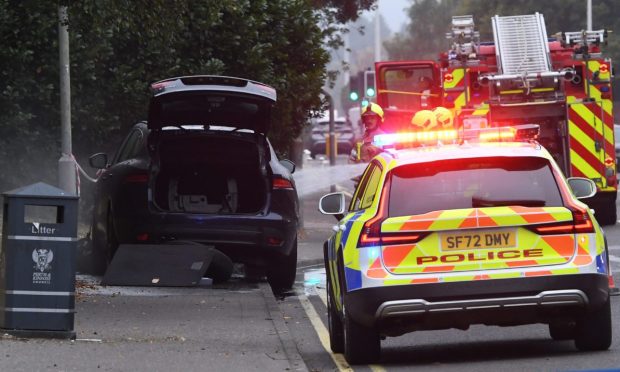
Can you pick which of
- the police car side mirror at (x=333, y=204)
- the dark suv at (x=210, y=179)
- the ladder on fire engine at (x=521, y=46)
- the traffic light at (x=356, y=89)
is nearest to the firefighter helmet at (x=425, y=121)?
the dark suv at (x=210, y=179)

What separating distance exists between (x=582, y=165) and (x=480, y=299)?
508 inches

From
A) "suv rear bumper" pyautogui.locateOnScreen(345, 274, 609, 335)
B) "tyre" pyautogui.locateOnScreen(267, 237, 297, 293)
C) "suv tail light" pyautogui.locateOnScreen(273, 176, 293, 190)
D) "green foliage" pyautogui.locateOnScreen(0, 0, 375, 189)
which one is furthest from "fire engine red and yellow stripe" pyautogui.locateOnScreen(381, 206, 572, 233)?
"green foliage" pyautogui.locateOnScreen(0, 0, 375, 189)

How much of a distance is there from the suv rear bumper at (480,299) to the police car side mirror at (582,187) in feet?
4.09

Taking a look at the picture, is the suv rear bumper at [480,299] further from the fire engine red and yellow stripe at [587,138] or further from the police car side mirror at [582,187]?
the fire engine red and yellow stripe at [587,138]

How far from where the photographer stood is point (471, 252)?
9.80 m

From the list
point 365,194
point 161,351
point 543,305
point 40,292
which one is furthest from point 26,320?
point 543,305

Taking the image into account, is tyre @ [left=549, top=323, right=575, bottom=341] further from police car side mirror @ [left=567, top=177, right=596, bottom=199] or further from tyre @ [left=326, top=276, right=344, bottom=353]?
tyre @ [left=326, top=276, right=344, bottom=353]

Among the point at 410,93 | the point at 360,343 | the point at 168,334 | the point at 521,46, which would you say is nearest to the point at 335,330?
the point at 360,343

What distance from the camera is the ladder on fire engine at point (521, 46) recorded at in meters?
22.0

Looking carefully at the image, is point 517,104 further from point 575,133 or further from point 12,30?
point 12,30

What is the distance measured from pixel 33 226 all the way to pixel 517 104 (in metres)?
12.1

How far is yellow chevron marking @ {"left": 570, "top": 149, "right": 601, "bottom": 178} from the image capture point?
72.7ft

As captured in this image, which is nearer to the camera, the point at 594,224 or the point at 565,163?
the point at 594,224

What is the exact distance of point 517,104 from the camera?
71.6 ft
